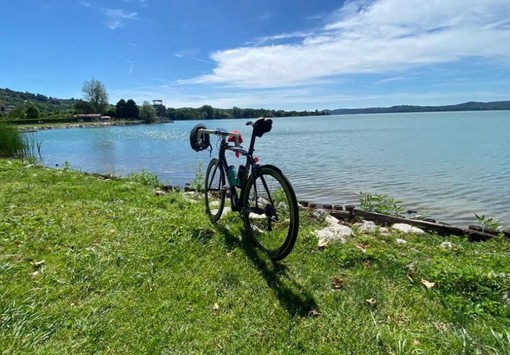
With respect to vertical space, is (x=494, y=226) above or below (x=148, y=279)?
below

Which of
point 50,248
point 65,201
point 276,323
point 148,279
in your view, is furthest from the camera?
point 65,201

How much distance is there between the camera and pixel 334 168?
18312 millimetres

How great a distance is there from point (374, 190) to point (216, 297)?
11006mm

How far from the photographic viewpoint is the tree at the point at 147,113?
13275cm

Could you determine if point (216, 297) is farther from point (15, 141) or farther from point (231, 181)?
point (15, 141)

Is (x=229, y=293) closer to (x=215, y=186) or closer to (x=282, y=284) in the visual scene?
(x=282, y=284)

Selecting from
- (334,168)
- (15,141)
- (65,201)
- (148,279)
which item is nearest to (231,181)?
(148,279)

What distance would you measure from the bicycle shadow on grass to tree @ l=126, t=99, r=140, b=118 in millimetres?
139340

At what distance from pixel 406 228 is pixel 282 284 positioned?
3.75 metres

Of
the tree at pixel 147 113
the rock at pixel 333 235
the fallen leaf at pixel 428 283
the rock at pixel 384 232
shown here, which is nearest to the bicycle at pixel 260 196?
the rock at pixel 333 235

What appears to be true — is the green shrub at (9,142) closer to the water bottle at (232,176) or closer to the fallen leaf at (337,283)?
the water bottle at (232,176)

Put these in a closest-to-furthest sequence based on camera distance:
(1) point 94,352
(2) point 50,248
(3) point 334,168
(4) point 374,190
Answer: (1) point 94,352, (2) point 50,248, (4) point 374,190, (3) point 334,168

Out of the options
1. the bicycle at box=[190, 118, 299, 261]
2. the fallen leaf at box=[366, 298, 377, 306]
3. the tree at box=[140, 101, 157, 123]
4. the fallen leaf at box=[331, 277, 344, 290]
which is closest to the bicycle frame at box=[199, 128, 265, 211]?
the bicycle at box=[190, 118, 299, 261]

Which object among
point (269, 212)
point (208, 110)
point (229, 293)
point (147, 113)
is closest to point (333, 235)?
point (269, 212)
